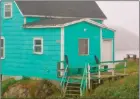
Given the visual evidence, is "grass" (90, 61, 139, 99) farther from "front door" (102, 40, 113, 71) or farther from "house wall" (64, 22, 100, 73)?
"front door" (102, 40, 113, 71)

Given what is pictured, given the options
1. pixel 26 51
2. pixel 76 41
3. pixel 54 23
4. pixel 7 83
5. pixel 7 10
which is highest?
pixel 7 10

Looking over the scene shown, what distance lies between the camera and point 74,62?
21.1 metres

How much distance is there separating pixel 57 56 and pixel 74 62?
1001 millimetres

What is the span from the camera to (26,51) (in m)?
22.5

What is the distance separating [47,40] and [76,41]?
1476mm

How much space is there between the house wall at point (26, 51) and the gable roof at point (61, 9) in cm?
67

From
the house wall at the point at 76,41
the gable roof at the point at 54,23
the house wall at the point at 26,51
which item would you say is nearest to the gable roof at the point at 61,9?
the house wall at the point at 26,51

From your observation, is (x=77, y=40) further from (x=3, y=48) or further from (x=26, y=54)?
(x=3, y=48)

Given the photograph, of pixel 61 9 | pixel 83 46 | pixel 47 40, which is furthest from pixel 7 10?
pixel 83 46

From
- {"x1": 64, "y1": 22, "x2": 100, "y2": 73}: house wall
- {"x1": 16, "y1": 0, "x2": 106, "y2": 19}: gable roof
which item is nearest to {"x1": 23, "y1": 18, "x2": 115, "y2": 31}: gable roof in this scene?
{"x1": 64, "y1": 22, "x2": 100, "y2": 73}: house wall

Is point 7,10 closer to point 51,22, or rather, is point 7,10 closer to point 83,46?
point 51,22

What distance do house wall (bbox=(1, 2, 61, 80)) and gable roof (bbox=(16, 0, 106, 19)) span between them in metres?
0.67

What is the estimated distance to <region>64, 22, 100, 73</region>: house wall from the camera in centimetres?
2069

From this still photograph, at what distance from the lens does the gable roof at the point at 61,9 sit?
Answer: 2327cm
